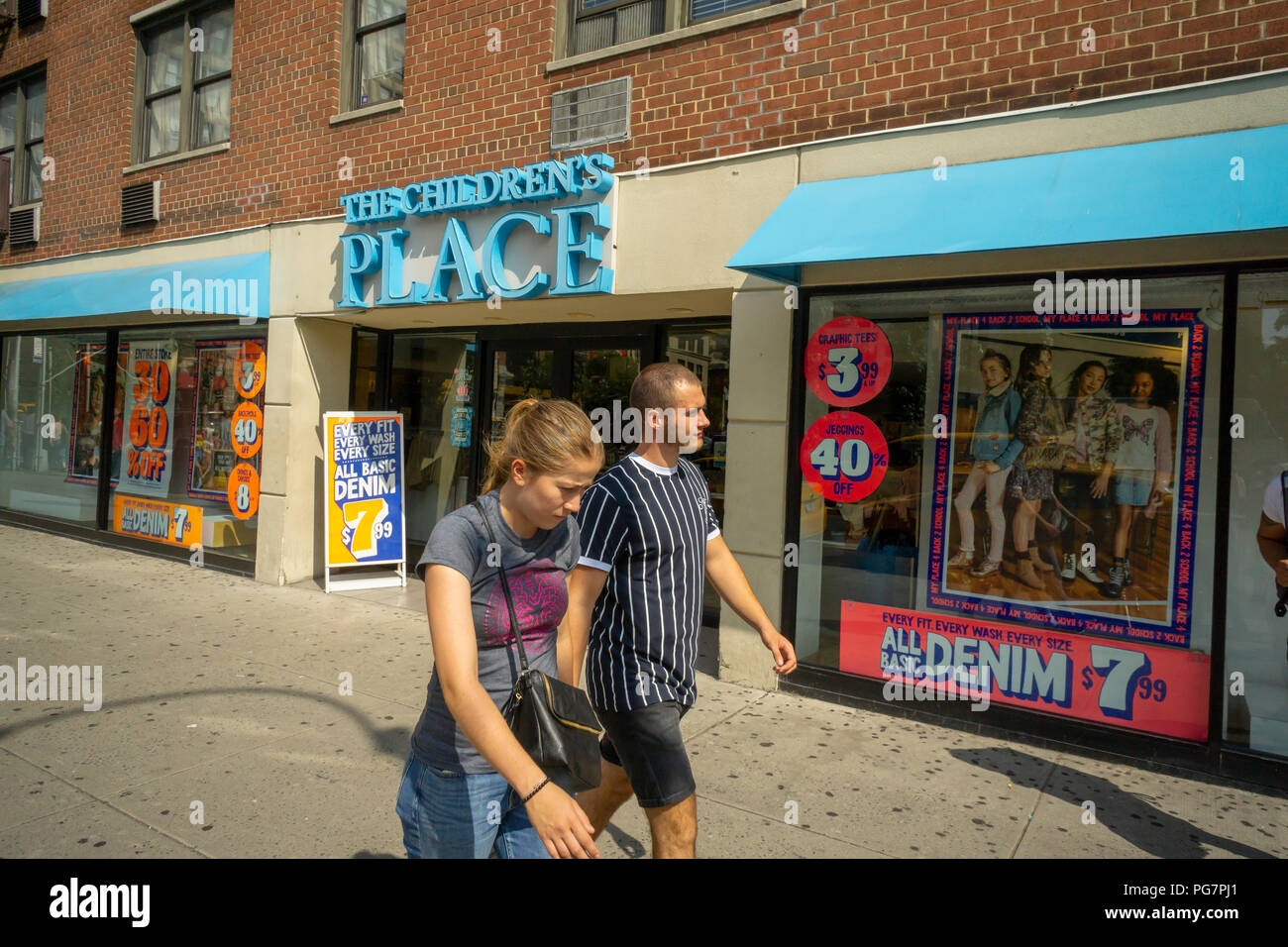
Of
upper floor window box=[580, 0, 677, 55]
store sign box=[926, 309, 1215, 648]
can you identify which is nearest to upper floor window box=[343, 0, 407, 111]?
upper floor window box=[580, 0, 677, 55]

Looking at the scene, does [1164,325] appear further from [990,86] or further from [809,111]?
[809,111]

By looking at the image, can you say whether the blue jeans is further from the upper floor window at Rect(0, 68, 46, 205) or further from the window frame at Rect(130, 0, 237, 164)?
the upper floor window at Rect(0, 68, 46, 205)

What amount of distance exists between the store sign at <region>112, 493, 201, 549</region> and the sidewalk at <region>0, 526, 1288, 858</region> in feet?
11.5

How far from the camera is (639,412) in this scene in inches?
124

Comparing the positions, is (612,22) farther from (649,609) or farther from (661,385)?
(649,609)

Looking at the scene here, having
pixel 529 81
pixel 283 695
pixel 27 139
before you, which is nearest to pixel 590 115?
pixel 529 81

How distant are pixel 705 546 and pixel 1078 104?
3680 millimetres

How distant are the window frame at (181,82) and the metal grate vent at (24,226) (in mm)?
2700

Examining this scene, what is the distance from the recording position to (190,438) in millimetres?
10414

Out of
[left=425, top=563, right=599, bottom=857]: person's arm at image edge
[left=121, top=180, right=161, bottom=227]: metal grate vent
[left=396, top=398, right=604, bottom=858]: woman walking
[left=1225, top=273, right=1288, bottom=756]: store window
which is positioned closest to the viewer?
[left=425, top=563, right=599, bottom=857]: person's arm at image edge

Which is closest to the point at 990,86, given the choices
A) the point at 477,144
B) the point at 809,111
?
the point at 809,111

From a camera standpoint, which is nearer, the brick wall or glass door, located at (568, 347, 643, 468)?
the brick wall

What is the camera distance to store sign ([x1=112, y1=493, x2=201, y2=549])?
1024 cm

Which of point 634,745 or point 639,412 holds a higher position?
point 639,412
